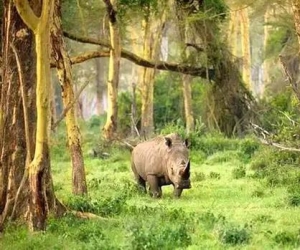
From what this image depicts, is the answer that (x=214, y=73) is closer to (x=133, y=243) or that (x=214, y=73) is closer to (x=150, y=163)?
(x=150, y=163)

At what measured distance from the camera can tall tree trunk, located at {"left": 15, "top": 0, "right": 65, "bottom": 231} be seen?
11.3m

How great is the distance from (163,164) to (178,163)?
0.75 meters

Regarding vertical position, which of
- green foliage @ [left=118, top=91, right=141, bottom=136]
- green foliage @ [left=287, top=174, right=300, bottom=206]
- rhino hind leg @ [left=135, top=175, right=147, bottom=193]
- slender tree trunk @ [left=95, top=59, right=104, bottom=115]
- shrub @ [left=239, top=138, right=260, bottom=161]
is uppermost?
slender tree trunk @ [left=95, top=59, right=104, bottom=115]

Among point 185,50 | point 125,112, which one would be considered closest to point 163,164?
point 185,50

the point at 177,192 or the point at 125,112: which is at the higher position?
the point at 125,112

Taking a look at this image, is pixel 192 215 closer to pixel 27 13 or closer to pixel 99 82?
pixel 27 13

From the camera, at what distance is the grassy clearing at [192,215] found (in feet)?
33.1

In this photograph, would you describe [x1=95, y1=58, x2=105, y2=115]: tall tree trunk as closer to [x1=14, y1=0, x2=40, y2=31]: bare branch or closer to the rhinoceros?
the rhinoceros

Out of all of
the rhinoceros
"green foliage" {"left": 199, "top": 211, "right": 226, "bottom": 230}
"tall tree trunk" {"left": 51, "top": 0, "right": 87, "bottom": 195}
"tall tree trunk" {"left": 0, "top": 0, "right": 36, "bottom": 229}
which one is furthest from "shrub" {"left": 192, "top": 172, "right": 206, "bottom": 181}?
"tall tree trunk" {"left": 0, "top": 0, "right": 36, "bottom": 229}

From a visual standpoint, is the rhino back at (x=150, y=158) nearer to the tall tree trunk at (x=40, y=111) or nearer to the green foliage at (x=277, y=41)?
the tall tree trunk at (x=40, y=111)

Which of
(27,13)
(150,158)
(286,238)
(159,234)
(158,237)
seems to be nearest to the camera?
(158,237)

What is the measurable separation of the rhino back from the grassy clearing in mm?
444

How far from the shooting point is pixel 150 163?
16.0 metres

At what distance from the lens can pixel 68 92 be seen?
49.4 feet
